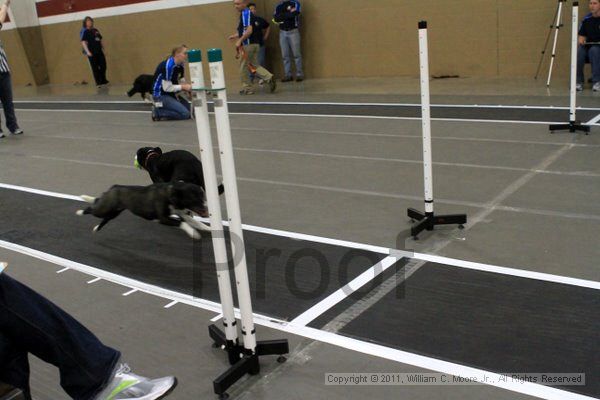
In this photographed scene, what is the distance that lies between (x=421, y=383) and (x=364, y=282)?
1150 mm

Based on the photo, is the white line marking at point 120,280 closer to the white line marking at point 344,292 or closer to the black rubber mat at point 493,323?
the white line marking at point 344,292

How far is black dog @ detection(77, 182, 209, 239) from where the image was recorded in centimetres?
481

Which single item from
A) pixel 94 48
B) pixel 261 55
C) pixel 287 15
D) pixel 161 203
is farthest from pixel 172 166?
pixel 94 48

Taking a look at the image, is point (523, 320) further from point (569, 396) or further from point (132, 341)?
point (132, 341)

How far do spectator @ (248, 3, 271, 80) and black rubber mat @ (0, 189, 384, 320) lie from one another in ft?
27.5

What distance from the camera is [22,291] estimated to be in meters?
2.51

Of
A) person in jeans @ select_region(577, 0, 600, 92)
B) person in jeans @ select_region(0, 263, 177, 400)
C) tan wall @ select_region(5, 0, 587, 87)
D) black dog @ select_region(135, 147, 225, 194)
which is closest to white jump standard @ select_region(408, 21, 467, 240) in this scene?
black dog @ select_region(135, 147, 225, 194)

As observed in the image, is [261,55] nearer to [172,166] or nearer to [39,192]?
[39,192]

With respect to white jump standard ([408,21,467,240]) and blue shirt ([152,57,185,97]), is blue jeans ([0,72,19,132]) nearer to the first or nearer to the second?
blue shirt ([152,57,185,97])

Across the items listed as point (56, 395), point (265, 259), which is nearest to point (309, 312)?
point (265, 259)

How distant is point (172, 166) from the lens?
5.50 meters

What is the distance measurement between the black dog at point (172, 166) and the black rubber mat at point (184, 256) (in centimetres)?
45

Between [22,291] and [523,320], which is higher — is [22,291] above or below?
above

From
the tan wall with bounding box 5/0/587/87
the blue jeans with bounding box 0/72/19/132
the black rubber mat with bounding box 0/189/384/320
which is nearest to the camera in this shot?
the black rubber mat with bounding box 0/189/384/320
